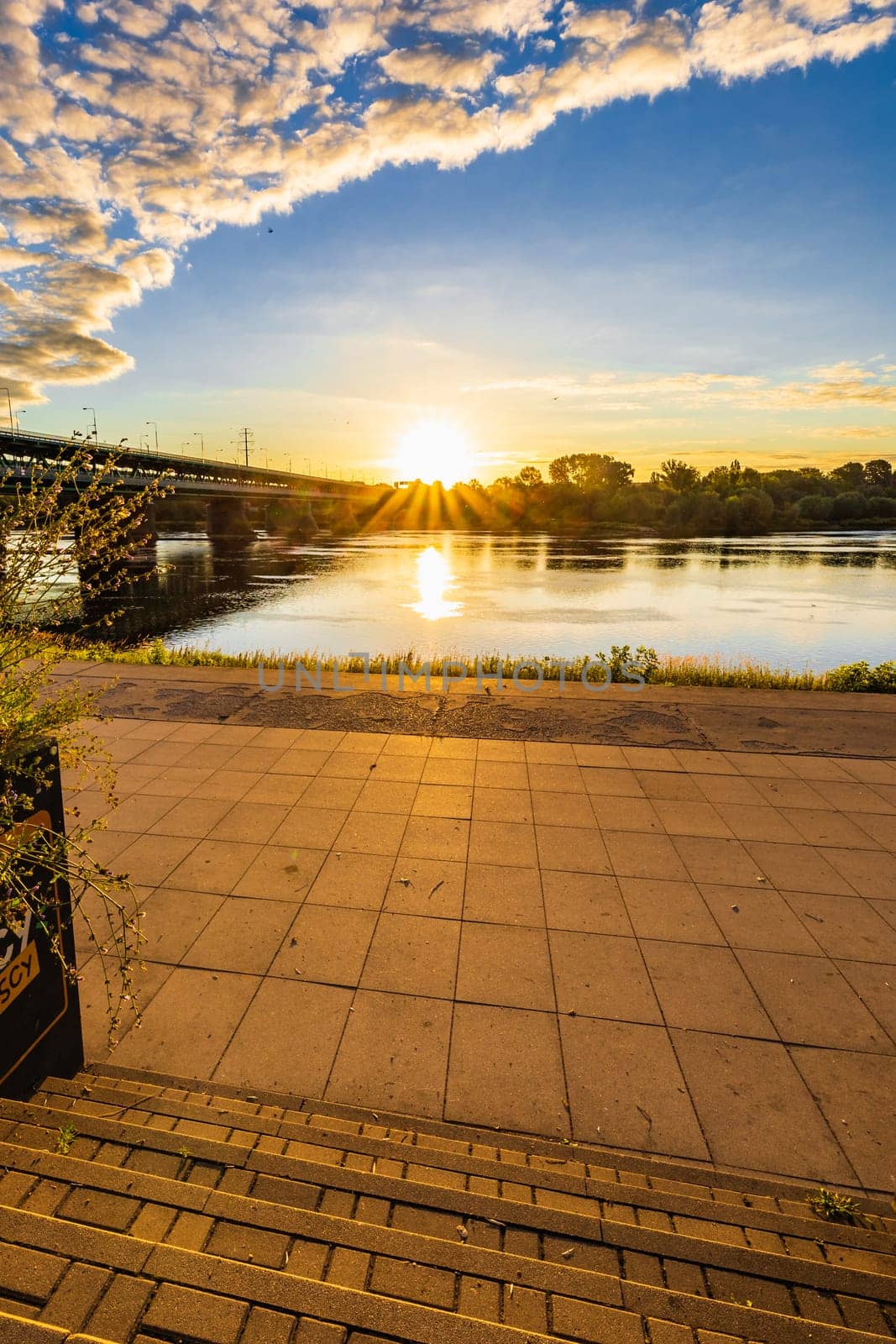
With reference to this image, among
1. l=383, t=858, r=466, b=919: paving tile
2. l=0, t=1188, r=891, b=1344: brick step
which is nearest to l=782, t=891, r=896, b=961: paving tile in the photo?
l=383, t=858, r=466, b=919: paving tile

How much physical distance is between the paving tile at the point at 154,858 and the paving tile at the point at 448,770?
2583 millimetres

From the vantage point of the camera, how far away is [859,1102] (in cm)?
340

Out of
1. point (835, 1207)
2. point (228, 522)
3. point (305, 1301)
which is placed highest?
point (228, 522)

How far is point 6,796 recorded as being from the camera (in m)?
2.49

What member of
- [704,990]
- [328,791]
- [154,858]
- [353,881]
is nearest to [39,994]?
[353,881]

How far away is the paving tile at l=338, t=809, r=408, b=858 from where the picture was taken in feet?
19.1

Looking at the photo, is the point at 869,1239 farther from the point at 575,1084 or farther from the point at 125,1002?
the point at 125,1002

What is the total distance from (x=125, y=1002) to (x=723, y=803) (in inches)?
223

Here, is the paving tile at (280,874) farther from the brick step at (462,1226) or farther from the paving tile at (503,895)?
the brick step at (462,1226)

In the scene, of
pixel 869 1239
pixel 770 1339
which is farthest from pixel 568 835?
pixel 770 1339

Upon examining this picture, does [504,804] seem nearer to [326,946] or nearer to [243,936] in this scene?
[326,946]

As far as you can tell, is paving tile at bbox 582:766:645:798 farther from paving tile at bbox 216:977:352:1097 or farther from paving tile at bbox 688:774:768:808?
paving tile at bbox 216:977:352:1097

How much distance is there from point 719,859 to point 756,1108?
2.51 meters

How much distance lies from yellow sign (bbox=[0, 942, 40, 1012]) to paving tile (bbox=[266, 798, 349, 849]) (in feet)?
9.35
